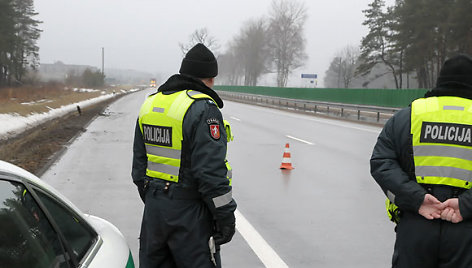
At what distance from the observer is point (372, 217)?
645 cm

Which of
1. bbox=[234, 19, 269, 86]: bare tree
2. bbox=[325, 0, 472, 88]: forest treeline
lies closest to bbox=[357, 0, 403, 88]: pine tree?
bbox=[325, 0, 472, 88]: forest treeline

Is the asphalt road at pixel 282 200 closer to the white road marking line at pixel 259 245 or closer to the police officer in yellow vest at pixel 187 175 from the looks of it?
the white road marking line at pixel 259 245

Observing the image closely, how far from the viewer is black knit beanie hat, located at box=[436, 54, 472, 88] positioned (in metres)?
2.81

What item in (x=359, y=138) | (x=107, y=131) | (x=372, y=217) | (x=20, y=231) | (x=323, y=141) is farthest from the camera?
(x=107, y=131)

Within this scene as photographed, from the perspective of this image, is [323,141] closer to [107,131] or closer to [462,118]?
[107,131]

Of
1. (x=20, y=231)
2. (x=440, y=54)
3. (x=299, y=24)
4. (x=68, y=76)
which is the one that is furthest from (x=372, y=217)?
(x=68, y=76)

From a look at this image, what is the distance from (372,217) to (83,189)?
475cm

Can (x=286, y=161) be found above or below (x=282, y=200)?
above

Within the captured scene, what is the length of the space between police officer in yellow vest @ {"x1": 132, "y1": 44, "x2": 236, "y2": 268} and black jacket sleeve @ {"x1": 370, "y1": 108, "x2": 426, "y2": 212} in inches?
37.9

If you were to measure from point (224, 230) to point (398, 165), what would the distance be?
1160 mm

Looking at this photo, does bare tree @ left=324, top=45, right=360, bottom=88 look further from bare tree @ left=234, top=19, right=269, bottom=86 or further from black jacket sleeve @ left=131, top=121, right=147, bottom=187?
black jacket sleeve @ left=131, top=121, right=147, bottom=187

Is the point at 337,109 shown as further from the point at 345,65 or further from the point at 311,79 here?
the point at 345,65

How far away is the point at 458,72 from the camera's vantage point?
282cm

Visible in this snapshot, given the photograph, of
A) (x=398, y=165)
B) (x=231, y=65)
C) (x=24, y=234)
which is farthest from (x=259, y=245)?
(x=231, y=65)
